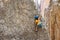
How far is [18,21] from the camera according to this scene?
7.11 ft

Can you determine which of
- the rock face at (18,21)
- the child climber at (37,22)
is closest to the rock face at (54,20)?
the rock face at (18,21)

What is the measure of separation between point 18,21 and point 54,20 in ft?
2.71

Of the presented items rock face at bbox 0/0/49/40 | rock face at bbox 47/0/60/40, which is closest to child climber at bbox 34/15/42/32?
rock face at bbox 0/0/49/40

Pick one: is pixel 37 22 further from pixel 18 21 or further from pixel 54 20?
pixel 54 20

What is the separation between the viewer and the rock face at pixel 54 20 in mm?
1433

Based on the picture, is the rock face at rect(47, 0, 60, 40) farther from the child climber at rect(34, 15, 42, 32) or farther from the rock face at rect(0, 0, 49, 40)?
the child climber at rect(34, 15, 42, 32)

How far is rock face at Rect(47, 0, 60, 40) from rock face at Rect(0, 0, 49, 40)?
258 millimetres

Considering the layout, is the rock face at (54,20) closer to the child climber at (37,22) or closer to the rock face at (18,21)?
the rock face at (18,21)

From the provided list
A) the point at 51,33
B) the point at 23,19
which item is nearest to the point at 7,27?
the point at 23,19

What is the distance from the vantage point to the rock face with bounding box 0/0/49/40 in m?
1.85

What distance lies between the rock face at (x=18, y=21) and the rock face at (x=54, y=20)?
26 centimetres

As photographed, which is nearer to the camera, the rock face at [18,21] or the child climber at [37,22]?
the rock face at [18,21]

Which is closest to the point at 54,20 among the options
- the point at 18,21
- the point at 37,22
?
the point at 37,22

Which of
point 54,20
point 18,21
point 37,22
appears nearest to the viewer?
point 54,20
